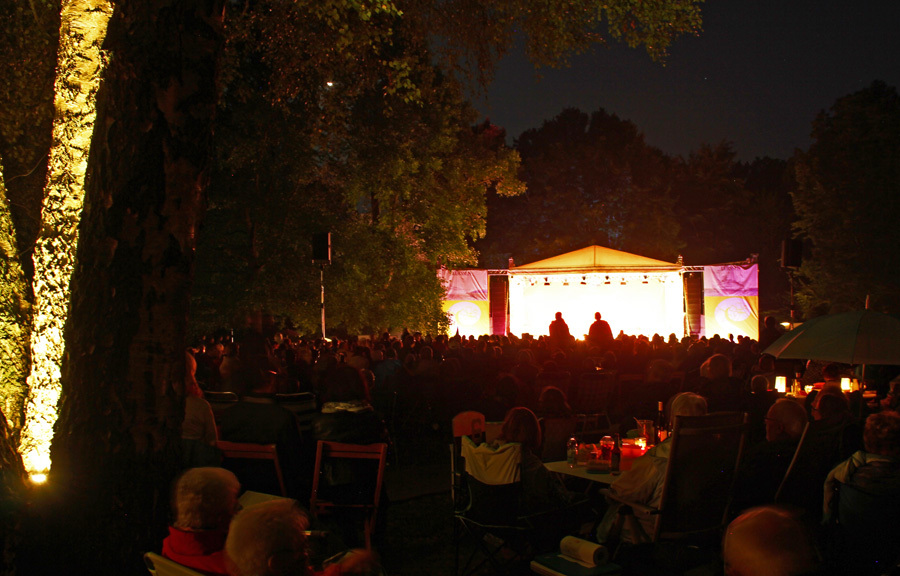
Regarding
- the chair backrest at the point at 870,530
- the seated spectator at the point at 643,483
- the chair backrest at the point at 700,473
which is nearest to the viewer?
the chair backrest at the point at 870,530

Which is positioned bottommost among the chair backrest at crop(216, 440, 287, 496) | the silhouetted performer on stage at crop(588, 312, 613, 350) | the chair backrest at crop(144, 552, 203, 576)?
the chair backrest at crop(216, 440, 287, 496)

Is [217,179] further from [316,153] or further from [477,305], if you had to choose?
[477,305]

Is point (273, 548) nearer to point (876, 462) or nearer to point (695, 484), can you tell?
point (695, 484)

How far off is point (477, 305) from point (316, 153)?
6.66m

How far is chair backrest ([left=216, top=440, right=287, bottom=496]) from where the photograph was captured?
430cm

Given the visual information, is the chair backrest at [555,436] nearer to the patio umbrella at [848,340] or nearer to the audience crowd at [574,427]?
the audience crowd at [574,427]

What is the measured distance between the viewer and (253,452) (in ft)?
14.3

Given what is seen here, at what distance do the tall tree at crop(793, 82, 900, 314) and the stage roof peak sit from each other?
36.8ft

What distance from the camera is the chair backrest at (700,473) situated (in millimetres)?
3594

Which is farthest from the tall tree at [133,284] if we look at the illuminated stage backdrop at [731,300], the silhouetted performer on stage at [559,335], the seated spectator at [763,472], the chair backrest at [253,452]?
the illuminated stage backdrop at [731,300]

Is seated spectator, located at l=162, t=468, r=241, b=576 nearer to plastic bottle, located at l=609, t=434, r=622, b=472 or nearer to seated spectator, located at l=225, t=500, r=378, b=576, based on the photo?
seated spectator, located at l=225, t=500, r=378, b=576

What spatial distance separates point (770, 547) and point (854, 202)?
28.5m

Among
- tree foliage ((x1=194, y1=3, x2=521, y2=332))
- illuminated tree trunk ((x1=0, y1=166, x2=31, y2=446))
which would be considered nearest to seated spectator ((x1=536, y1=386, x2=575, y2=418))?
illuminated tree trunk ((x1=0, y1=166, x2=31, y2=446))

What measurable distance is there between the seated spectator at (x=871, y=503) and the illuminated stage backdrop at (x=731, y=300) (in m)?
15.6
